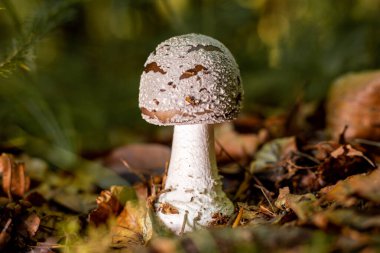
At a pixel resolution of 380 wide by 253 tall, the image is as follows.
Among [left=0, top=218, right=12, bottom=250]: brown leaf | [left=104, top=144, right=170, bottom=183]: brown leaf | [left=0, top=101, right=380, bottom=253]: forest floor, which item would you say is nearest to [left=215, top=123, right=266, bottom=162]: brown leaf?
[left=0, top=101, right=380, bottom=253]: forest floor

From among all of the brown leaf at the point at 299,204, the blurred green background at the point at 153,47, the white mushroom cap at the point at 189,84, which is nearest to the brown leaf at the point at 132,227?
the white mushroom cap at the point at 189,84

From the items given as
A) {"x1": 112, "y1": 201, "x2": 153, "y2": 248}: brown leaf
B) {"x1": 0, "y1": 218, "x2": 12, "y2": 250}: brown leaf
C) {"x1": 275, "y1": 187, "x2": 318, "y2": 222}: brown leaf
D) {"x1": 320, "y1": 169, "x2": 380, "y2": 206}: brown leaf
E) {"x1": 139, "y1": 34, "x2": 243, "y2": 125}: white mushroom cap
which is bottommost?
{"x1": 112, "y1": 201, "x2": 153, "y2": 248}: brown leaf

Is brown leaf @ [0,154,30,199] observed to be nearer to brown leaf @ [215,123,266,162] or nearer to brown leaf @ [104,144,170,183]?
brown leaf @ [104,144,170,183]

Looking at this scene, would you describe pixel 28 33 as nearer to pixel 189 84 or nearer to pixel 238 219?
pixel 189 84

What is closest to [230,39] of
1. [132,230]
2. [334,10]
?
[334,10]

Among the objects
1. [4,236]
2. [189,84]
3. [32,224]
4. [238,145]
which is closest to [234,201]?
[189,84]

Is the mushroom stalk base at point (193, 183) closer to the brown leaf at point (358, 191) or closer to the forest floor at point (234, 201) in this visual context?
the forest floor at point (234, 201)

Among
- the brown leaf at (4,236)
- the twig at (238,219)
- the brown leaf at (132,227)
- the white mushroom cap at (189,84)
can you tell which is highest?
the white mushroom cap at (189,84)
